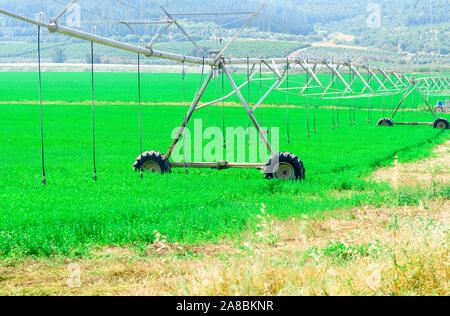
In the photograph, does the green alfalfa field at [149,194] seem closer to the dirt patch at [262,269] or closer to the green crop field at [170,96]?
the dirt patch at [262,269]

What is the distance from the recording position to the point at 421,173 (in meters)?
15.6

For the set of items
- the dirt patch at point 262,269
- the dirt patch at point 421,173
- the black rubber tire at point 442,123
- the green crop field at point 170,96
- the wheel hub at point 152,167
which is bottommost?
the dirt patch at point 262,269

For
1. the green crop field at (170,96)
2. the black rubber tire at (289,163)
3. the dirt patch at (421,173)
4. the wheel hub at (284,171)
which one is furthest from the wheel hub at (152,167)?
the green crop field at (170,96)

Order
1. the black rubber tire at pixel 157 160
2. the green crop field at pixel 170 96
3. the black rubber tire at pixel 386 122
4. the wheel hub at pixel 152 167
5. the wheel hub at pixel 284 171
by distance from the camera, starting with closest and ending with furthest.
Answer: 1. the wheel hub at pixel 284 171
2. the black rubber tire at pixel 157 160
3. the wheel hub at pixel 152 167
4. the black rubber tire at pixel 386 122
5. the green crop field at pixel 170 96

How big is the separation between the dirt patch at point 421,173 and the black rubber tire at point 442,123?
12.6 metres

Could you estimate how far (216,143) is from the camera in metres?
21.0

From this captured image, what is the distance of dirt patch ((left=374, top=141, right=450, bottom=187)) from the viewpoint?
44.7 ft

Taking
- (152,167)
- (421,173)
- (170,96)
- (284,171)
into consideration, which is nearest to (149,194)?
(152,167)

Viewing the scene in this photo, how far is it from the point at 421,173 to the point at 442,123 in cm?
1743

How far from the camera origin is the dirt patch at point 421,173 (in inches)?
536

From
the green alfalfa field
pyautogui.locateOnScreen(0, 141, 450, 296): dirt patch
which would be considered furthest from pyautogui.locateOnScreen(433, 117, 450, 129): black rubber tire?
pyautogui.locateOnScreen(0, 141, 450, 296): dirt patch

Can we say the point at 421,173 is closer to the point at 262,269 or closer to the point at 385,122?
the point at 262,269

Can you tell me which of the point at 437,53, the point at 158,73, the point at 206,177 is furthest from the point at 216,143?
the point at 437,53

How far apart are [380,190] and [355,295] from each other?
747 cm
